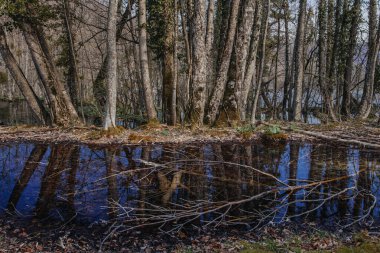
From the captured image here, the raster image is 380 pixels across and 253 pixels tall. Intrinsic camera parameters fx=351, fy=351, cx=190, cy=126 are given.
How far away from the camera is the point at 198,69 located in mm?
13289

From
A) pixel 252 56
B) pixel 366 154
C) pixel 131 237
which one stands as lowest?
pixel 131 237

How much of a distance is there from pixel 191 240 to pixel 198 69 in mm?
9362

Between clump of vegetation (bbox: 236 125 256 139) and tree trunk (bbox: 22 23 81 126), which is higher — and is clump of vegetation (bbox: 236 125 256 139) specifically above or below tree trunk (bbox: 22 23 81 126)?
below

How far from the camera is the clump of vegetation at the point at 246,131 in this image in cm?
1180

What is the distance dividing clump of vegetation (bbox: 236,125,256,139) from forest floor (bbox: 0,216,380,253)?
672 centimetres

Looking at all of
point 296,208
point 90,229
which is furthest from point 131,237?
point 296,208

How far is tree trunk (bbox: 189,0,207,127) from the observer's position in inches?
516

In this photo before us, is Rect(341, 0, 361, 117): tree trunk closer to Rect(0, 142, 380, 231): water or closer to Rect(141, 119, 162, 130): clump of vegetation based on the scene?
Rect(0, 142, 380, 231): water

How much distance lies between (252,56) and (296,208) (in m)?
9.48

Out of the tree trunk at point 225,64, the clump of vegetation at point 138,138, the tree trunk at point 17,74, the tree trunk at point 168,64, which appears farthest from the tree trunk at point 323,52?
the tree trunk at point 17,74

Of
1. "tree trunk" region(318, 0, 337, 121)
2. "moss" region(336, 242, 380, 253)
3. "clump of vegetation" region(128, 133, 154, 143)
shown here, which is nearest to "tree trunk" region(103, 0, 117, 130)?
"clump of vegetation" region(128, 133, 154, 143)

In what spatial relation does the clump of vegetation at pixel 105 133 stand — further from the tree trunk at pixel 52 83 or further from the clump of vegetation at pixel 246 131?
the clump of vegetation at pixel 246 131

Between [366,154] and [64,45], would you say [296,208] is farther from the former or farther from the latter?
[64,45]

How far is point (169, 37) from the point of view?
1502 cm
